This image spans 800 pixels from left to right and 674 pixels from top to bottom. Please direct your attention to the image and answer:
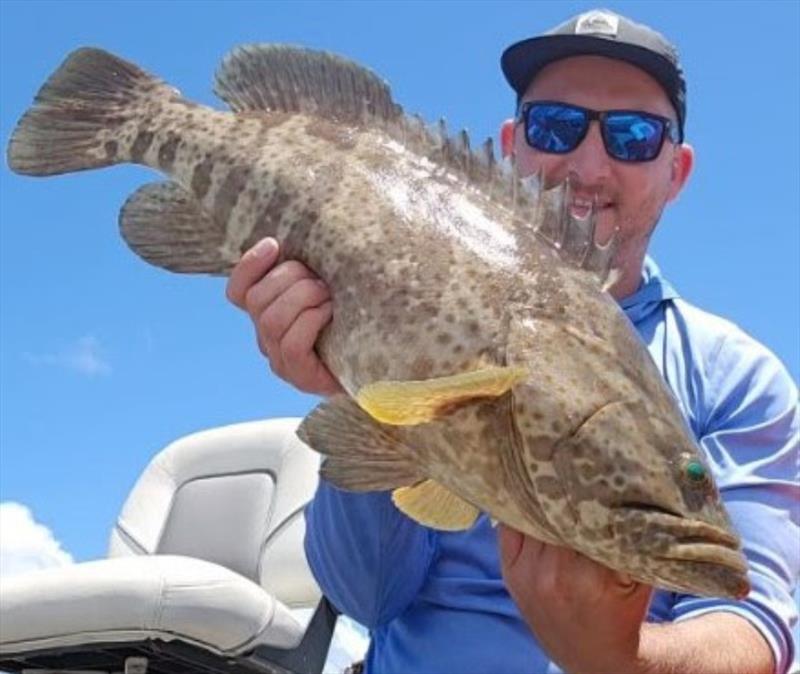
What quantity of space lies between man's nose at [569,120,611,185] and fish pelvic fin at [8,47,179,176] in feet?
3.83

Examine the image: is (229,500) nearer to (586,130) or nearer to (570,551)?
(586,130)

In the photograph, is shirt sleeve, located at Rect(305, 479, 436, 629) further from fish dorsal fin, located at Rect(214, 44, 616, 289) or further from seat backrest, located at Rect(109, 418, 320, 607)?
seat backrest, located at Rect(109, 418, 320, 607)

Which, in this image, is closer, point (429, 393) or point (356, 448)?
point (429, 393)

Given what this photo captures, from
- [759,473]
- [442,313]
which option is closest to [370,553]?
[759,473]

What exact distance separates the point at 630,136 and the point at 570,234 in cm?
130

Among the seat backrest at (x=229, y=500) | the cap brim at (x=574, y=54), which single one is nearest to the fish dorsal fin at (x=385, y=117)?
the cap brim at (x=574, y=54)

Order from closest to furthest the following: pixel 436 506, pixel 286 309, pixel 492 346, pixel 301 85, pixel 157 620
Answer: pixel 492 346
pixel 436 506
pixel 286 309
pixel 301 85
pixel 157 620

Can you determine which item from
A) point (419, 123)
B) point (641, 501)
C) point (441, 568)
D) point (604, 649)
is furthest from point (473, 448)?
point (441, 568)

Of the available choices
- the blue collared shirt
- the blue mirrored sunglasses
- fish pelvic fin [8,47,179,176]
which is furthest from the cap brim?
fish pelvic fin [8,47,179,176]

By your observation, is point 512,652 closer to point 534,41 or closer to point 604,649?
point 604,649

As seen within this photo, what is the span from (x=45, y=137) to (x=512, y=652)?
178cm

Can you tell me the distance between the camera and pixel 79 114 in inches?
149

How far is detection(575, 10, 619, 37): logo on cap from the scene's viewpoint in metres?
4.31

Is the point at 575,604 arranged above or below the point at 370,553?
below
